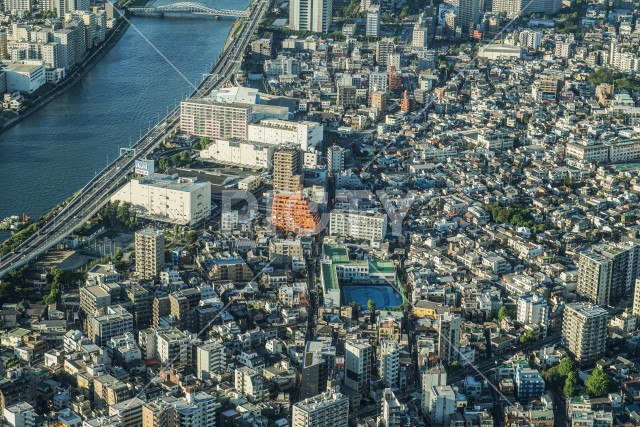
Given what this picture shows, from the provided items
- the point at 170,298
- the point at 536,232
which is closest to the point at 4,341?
the point at 170,298

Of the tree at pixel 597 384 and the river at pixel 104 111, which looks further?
the river at pixel 104 111

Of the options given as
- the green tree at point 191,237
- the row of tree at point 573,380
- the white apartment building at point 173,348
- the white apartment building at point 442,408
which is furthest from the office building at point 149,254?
the row of tree at point 573,380

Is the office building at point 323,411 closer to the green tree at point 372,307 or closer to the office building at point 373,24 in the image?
the green tree at point 372,307

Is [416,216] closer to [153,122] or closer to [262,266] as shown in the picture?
[262,266]

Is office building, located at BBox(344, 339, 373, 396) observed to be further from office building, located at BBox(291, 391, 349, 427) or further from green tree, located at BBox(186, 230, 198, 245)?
green tree, located at BBox(186, 230, 198, 245)

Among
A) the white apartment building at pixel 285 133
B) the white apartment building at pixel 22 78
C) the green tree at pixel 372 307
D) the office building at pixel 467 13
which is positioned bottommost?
the green tree at pixel 372 307

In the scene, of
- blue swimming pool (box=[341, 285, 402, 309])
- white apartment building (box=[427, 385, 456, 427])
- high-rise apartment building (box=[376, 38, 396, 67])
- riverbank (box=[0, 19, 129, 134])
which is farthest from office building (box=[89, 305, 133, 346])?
high-rise apartment building (box=[376, 38, 396, 67])

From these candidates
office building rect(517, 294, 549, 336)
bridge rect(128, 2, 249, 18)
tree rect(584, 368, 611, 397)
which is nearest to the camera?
tree rect(584, 368, 611, 397)

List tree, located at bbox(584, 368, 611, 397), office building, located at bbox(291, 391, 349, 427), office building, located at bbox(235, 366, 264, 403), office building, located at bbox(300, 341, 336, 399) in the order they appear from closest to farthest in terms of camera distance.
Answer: office building, located at bbox(291, 391, 349, 427) < office building, located at bbox(235, 366, 264, 403) < office building, located at bbox(300, 341, 336, 399) < tree, located at bbox(584, 368, 611, 397)
